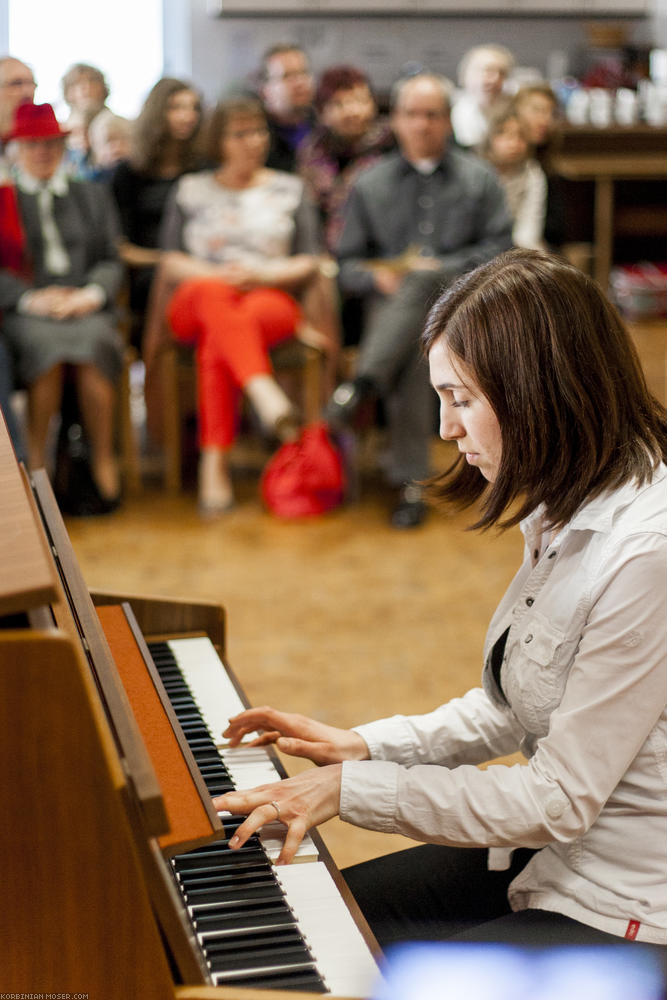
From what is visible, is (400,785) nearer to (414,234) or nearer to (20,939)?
(20,939)

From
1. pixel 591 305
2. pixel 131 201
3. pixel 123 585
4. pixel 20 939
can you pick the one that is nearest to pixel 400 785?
pixel 20 939

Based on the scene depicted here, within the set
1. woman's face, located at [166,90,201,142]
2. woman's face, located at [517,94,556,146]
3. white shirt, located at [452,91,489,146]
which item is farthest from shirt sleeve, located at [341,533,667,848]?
white shirt, located at [452,91,489,146]

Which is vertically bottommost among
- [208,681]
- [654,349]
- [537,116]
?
[654,349]

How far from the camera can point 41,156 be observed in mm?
3920

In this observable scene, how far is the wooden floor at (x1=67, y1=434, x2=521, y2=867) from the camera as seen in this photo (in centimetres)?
275

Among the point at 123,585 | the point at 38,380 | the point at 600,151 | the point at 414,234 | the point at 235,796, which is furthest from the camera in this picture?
the point at 600,151

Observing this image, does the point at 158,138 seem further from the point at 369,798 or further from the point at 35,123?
the point at 369,798

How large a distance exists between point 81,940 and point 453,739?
568 millimetres

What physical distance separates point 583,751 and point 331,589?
7.74 feet

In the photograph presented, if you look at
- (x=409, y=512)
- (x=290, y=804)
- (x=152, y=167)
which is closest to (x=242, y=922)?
(x=290, y=804)

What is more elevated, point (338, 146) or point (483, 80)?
point (483, 80)

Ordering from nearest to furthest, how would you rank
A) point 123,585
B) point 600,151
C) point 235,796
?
point 235,796 → point 123,585 → point 600,151

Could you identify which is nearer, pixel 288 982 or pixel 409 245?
pixel 288 982

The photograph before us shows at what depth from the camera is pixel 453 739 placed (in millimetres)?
1356
